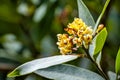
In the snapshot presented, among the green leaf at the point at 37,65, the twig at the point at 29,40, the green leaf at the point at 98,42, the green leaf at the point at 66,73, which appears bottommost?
the green leaf at the point at 66,73

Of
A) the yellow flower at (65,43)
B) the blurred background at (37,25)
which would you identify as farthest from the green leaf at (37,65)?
the blurred background at (37,25)

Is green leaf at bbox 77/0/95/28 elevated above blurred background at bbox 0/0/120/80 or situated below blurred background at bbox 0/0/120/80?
below

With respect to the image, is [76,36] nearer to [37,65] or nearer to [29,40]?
→ [37,65]

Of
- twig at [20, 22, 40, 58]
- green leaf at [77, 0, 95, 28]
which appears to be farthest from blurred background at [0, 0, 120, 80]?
green leaf at [77, 0, 95, 28]

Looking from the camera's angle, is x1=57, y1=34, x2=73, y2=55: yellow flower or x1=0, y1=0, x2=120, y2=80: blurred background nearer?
x1=57, y1=34, x2=73, y2=55: yellow flower

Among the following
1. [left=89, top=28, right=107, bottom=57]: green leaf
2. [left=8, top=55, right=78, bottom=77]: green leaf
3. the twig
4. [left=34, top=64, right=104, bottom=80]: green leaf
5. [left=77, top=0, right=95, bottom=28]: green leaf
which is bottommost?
[left=34, top=64, right=104, bottom=80]: green leaf

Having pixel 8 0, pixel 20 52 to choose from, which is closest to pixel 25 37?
pixel 20 52

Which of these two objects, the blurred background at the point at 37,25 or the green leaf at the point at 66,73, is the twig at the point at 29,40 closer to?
the blurred background at the point at 37,25

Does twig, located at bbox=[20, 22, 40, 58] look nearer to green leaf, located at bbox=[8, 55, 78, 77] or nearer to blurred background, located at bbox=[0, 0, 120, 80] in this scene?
blurred background, located at bbox=[0, 0, 120, 80]
